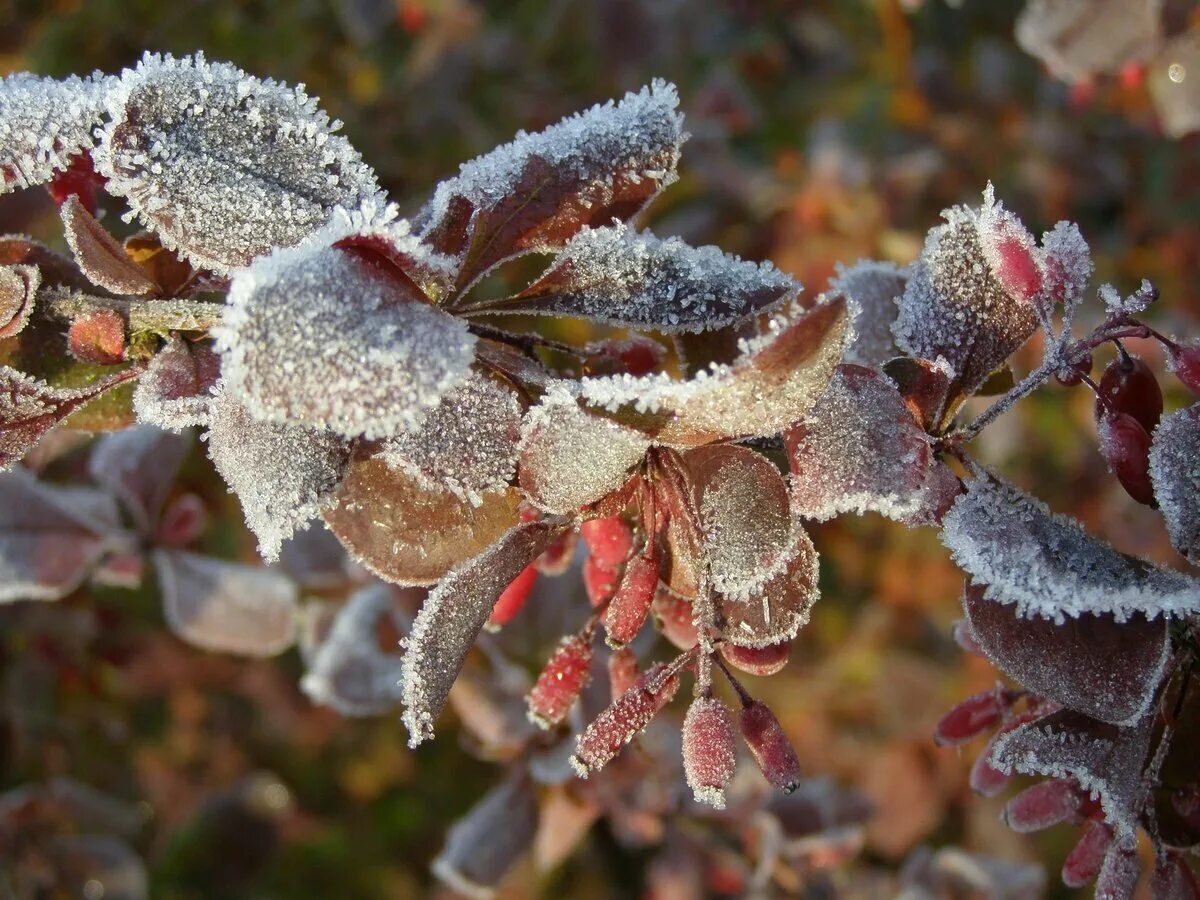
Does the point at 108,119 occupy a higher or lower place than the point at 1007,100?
lower

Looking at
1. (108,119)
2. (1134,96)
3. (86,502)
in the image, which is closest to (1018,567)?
(108,119)

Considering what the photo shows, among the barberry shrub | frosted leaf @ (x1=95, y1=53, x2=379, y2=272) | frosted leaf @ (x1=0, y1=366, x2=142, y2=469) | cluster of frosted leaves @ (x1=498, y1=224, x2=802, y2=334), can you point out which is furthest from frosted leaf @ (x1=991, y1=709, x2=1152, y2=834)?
frosted leaf @ (x1=0, y1=366, x2=142, y2=469)

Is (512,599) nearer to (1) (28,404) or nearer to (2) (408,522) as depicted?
(2) (408,522)

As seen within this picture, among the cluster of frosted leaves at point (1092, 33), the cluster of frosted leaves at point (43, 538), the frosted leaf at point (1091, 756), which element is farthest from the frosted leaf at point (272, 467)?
the cluster of frosted leaves at point (1092, 33)

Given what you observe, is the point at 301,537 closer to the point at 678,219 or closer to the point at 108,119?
the point at 108,119

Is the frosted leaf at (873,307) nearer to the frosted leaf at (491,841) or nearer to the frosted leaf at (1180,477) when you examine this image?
the frosted leaf at (1180,477)
